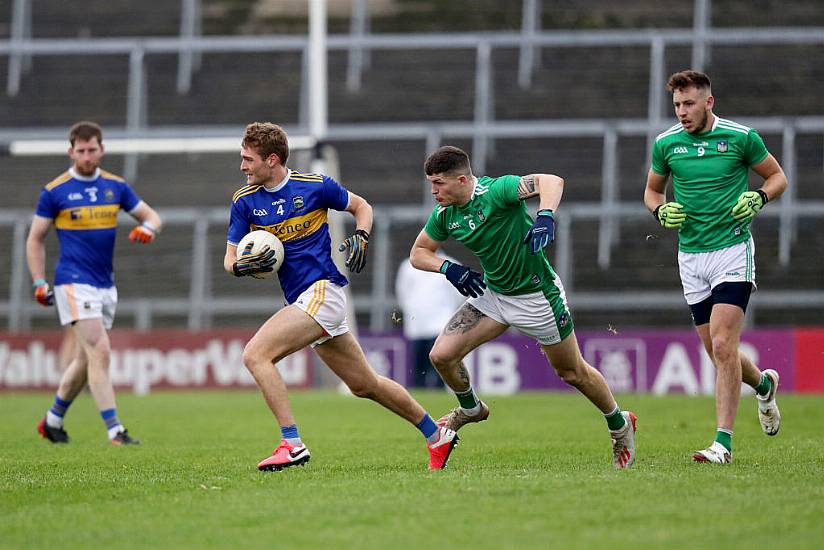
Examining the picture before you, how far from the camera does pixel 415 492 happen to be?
267 inches

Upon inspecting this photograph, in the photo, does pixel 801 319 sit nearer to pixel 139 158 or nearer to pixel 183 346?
pixel 183 346

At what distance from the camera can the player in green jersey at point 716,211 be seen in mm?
8445

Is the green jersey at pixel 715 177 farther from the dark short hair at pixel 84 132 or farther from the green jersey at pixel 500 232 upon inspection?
the dark short hair at pixel 84 132

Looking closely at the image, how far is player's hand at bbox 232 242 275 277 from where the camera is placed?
805cm

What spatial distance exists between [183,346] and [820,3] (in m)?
14.3

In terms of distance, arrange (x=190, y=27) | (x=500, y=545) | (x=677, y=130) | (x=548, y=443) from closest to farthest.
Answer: (x=500, y=545)
(x=677, y=130)
(x=548, y=443)
(x=190, y=27)

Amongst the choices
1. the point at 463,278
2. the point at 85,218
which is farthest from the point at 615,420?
the point at 85,218

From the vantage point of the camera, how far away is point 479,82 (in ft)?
81.9

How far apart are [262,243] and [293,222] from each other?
1.06 feet

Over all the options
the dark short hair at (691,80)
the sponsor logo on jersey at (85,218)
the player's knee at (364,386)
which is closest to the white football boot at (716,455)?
the player's knee at (364,386)

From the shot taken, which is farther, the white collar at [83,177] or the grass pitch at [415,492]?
the white collar at [83,177]

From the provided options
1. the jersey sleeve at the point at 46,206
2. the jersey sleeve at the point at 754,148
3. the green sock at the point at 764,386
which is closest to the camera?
the jersey sleeve at the point at 754,148

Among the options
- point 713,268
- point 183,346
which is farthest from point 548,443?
point 183,346

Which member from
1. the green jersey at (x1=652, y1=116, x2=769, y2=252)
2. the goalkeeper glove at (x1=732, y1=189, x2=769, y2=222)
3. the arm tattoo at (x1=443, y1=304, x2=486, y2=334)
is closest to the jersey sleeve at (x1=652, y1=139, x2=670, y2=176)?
the green jersey at (x1=652, y1=116, x2=769, y2=252)
